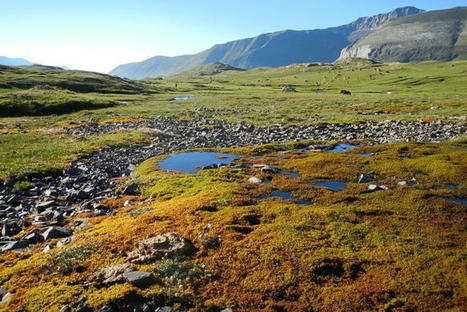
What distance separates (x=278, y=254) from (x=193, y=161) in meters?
19.3

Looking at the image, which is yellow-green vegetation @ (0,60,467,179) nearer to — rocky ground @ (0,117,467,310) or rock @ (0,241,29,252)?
rocky ground @ (0,117,467,310)

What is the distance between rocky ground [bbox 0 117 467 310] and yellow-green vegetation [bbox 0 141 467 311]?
202cm

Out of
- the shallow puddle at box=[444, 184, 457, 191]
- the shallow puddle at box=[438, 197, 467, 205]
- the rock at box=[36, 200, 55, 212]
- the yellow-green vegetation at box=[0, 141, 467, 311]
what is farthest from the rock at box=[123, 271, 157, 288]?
the shallow puddle at box=[444, 184, 457, 191]

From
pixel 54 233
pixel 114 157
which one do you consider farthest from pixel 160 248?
pixel 114 157

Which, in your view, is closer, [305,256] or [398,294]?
[398,294]

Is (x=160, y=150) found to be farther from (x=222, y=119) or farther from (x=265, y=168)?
(x=222, y=119)

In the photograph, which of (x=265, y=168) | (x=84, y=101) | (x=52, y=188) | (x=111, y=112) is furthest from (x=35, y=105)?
(x=265, y=168)

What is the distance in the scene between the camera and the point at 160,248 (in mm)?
11898

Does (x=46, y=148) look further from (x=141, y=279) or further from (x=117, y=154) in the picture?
(x=141, y=279)

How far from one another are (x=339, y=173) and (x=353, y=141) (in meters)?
15.6

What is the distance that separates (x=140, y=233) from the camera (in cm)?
1349

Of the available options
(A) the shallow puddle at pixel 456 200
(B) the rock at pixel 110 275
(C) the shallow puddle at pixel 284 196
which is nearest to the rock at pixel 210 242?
(B) the rock at pixel 110 275

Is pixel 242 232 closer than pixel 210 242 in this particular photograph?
No

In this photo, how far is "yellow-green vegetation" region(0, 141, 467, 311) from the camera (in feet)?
31.4
